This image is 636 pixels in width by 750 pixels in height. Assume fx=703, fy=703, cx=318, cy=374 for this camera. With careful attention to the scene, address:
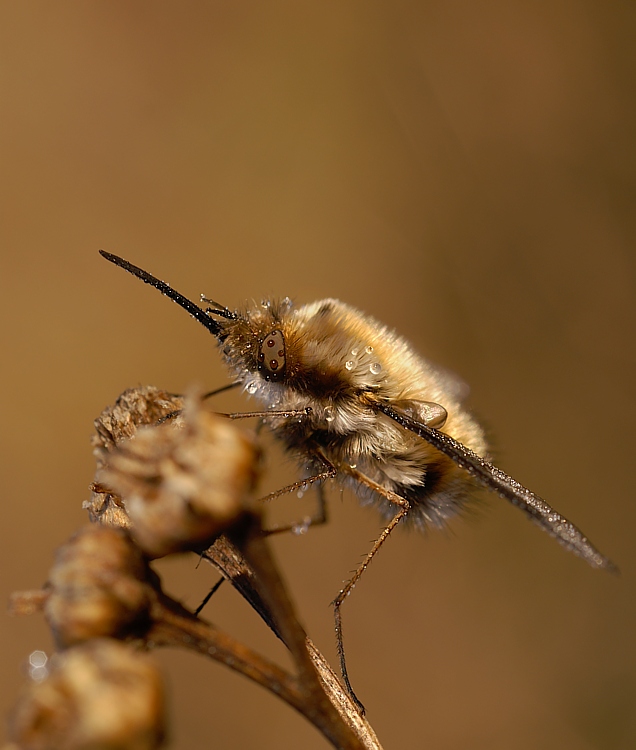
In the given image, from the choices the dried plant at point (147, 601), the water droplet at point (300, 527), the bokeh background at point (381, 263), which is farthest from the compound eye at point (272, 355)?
the bokeh background at point (381, 263)

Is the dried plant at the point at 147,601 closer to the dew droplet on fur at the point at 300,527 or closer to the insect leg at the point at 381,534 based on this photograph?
the dew droplet on fur at the point at 300,527

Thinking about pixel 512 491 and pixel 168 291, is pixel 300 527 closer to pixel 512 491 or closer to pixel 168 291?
pixel 512 491

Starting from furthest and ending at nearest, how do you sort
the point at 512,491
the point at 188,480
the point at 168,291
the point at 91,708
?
the point at 168,291 < the point at 512,491 < the point at 188,480 < the point at 91,708

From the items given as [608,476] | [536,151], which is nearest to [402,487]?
[608,476]

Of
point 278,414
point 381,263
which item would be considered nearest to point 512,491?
point 278,414

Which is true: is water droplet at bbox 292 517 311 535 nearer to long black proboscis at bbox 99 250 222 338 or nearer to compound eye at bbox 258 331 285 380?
compound eye at bbox 258 331 285 380

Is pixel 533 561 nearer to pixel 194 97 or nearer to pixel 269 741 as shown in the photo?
pixel 269 741
